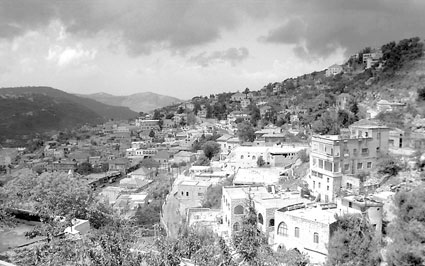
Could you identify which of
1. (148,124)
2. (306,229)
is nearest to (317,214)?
(306,229)

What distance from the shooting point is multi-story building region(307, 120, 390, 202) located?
2291 centimetres

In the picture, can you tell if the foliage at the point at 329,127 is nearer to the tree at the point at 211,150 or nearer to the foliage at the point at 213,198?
the foliage at the point at 213,198

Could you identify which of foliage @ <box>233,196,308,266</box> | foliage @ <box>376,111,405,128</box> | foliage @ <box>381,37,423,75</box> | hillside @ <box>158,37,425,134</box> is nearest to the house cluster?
foliage @ <box>233,196,308,266</box>

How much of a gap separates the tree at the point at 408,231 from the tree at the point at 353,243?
0.86 meters

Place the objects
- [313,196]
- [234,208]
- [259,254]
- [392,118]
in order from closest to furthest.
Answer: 1. [259,254]
2. [234,208]
3. [313,196]
4. [392,118]

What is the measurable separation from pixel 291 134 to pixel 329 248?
3113cm

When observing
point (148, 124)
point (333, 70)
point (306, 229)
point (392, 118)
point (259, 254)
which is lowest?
point (306, 229)

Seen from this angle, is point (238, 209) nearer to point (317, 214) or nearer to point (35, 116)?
point (317, 214)

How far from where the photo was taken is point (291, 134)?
47688mm

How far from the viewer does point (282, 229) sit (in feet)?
62.9

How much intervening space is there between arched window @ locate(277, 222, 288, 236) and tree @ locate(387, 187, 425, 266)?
4508 mm

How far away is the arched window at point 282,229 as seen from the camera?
62.3ft

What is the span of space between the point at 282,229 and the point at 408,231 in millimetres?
5569

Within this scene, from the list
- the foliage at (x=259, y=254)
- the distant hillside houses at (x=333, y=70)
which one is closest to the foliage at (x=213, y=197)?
the foliage at (x=259, y=254)
